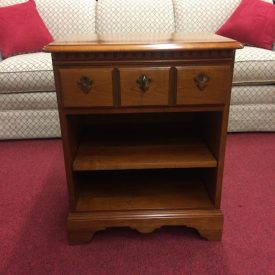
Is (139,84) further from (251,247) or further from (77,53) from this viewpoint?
(251,247)

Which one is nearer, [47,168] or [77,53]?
[77,53]

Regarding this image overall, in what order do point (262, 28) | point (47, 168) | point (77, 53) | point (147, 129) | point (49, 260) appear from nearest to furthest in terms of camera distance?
point (77, 53) < point (49, 260) < point (147, 129) < point (47, 168) < point (262, 28)

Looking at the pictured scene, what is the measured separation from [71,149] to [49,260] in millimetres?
390

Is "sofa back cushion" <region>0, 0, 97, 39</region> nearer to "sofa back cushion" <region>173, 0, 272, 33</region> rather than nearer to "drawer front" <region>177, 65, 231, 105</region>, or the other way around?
"sofa back cushion" <region>173, 0, 272, 33</region>

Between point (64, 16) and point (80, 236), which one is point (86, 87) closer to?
point (80, 236)

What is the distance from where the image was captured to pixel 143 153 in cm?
116

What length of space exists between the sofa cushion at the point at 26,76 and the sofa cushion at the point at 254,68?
1.13 meters

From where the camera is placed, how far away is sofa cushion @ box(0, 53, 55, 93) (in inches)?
73.3

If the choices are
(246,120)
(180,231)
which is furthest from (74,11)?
(180,231)

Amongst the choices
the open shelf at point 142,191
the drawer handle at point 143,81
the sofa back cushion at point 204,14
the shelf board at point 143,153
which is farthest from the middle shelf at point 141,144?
the sofa back cushion at point 204,14

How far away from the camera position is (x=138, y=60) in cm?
95

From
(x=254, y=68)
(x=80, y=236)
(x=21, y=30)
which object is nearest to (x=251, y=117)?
(x=254, y=68)

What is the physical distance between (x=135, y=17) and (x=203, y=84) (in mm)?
1574

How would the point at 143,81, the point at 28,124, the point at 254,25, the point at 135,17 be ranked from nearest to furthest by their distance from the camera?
the point at 143,81 < the point at 28,124 < the point at 254,25 < the point at 135,17
